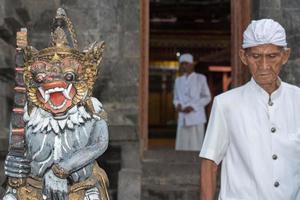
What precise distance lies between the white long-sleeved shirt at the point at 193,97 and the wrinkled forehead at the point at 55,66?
6314mm

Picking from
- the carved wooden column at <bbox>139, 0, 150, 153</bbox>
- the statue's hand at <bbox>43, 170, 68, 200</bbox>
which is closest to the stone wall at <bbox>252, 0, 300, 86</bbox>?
the carved wooden column at <bbox>139, 0, 150, 153</bbox>

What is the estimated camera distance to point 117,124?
7.53 m

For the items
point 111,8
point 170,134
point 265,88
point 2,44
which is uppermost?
point 111,8

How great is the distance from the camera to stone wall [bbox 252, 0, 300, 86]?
25.1 feet

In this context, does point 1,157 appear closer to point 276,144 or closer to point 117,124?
point 117,124

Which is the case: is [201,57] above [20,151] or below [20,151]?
above

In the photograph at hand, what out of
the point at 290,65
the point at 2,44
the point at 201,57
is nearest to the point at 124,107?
the point at 2,44

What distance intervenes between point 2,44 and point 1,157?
1358 mm

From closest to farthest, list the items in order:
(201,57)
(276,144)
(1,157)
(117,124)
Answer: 1. (276,144)
2. (1,157)
3. (117,124)
4. (201,57)

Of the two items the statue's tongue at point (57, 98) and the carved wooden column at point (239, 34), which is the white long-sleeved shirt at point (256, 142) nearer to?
the statue's tongue at point (57, 98)

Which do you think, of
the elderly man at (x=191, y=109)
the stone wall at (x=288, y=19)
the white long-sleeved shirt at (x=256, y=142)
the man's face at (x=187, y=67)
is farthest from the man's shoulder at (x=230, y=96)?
the man's face at (x=187, y=67)

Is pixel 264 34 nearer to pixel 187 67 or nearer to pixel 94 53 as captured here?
pixel 94 53

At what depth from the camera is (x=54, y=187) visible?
140 inches

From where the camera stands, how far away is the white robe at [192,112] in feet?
32.8
